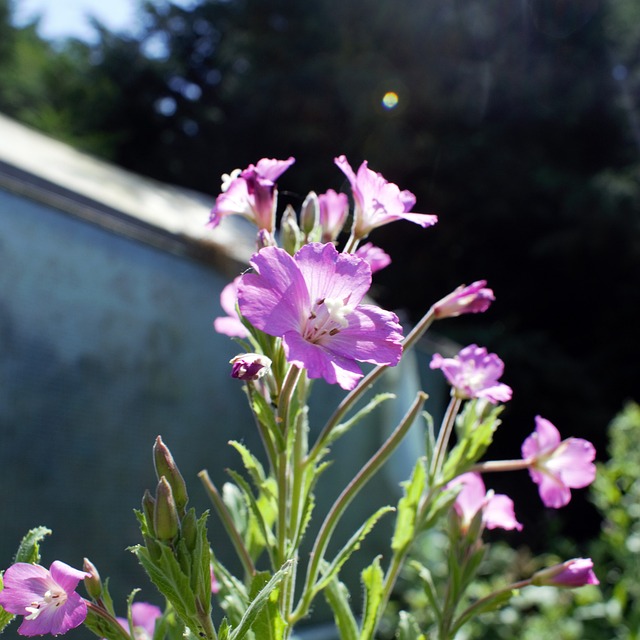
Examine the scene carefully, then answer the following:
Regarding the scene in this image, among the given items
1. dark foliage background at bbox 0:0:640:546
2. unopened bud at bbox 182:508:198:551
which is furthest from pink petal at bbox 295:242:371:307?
dark foliage background at bbox 0:0:640:546

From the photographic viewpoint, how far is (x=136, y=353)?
9.05 feet

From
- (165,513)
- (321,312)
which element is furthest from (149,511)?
(321,312)

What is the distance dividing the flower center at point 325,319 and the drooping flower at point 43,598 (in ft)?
0.97

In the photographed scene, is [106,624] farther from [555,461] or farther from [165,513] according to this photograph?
[555,461]

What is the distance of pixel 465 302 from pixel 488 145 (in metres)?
10.3

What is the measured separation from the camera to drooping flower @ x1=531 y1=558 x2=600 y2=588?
0.91 meters

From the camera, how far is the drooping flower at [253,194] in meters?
0.88

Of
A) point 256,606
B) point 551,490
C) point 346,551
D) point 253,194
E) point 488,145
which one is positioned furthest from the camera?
point 488,145

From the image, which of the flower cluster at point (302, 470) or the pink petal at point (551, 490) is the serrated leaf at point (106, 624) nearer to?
the flower cluster at point (302, 470)

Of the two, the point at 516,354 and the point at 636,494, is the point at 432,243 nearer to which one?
the point at 516,354

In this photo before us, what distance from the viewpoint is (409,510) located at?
3.02 ft

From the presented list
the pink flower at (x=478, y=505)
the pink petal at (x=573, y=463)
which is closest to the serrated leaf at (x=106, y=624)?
the pink flower at (x=478, y=505)

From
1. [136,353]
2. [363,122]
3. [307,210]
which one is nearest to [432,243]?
[363,122]

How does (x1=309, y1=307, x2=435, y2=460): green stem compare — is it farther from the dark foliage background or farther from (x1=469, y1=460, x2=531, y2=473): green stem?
the dark foliage background
